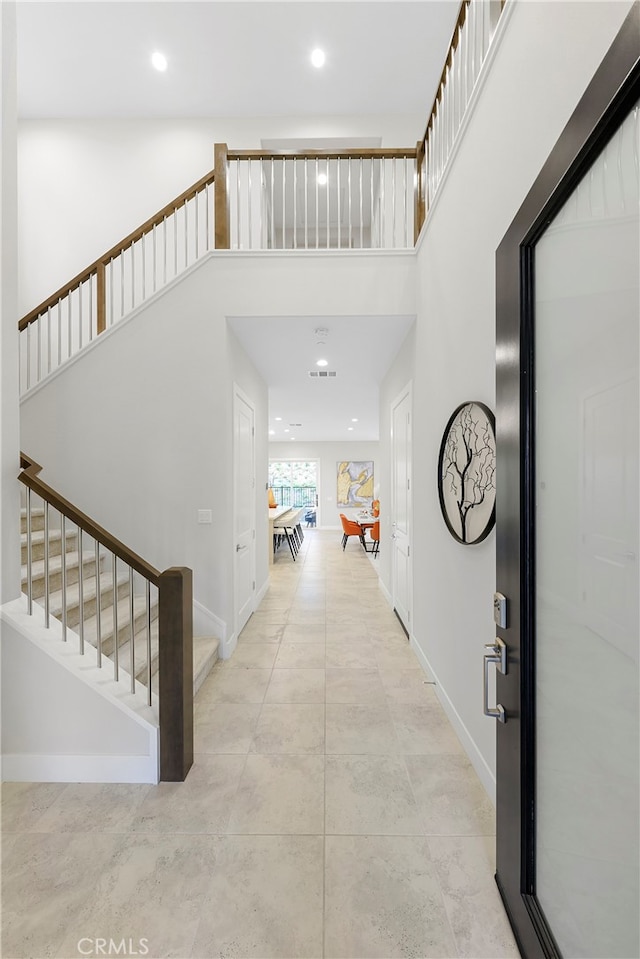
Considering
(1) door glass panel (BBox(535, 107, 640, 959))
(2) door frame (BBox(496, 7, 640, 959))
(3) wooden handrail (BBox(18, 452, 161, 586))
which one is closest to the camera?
(1) door glass panel (BBox(535, 107, 640, 959))

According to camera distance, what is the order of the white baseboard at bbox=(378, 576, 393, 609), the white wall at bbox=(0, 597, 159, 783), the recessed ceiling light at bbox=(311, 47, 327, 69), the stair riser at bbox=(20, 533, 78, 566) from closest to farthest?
the white wall at bbox=(0, 597, 159, 783)
the stair riser at bbox=(20, 533, 78, 566)
the recessed ceiling light at bbox=(311, 47, 327, 69)
the white baseboard at bbox=(378, 576, 393, 609)


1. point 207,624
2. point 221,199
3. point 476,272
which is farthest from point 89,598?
point 221,199

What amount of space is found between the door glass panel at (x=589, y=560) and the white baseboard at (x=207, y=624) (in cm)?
268

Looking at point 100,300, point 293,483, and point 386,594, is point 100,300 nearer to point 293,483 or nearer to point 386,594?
point 386,594

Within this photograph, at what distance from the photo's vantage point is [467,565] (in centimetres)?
229

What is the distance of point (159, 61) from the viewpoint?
4496mm

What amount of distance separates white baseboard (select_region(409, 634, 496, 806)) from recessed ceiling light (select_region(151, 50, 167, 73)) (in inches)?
256

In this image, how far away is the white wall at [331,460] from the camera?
44.2 feet

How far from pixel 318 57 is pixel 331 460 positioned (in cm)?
985

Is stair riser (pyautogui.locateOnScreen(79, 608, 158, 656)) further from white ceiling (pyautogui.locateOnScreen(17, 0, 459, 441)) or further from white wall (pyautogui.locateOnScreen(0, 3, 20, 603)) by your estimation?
white ceiling (pyautogui.locateOnScreen(17, 0, 459, 441))

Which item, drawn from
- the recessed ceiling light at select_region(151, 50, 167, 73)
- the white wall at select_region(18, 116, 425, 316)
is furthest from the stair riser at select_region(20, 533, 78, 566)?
the recessed ceiling light at select_region(151, 50, 167, 73)

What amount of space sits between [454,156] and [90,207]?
4.72 metres

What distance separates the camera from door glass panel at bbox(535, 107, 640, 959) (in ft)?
2.76
